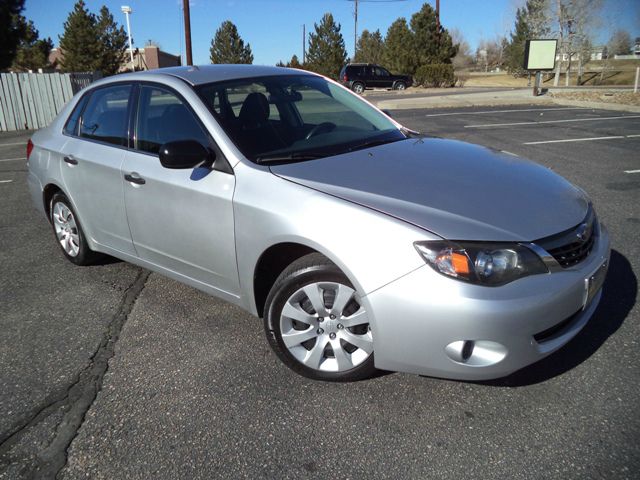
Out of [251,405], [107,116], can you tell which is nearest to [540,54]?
[107,116]

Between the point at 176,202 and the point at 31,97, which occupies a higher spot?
the point at 31,97

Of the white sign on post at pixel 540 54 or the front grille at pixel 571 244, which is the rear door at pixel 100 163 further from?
the white sign on post at pixel 540 54

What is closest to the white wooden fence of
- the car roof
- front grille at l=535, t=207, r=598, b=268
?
the car roof

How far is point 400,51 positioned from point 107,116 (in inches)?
1480

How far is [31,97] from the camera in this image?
16.3 meters

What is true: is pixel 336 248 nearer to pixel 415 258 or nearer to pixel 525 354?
pixel 415 258

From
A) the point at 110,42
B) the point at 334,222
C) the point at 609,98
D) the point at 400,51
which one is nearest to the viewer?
the point at 334,222

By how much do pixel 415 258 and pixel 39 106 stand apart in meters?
17.6

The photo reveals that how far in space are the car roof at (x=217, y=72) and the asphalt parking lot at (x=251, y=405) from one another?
157 centimetres

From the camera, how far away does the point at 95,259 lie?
448cm

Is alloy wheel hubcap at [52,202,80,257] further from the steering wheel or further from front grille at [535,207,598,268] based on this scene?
front grille at [535,207,598,268]

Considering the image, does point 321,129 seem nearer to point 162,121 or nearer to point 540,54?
point 162,121

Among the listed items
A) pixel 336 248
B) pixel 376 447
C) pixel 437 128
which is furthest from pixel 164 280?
pixel 437 128

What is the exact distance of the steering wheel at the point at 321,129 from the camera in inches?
133
